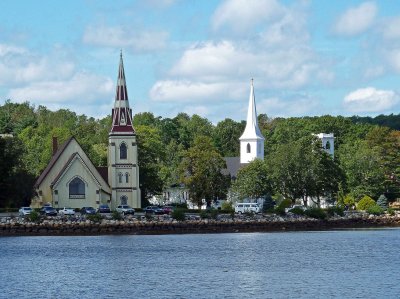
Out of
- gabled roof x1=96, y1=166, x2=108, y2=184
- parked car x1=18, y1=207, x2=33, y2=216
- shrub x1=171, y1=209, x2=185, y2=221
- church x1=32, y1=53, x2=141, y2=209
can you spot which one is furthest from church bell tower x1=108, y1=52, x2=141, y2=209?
shrub x1=171, y1=209, x2=185, y2=221

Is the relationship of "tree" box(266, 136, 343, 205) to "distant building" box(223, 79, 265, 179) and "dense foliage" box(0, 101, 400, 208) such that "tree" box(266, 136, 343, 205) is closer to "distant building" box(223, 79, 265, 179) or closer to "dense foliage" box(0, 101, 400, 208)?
"dense foliage" box(0, 101, 400, 208)

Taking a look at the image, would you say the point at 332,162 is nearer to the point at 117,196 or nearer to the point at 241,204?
the point at 241,204

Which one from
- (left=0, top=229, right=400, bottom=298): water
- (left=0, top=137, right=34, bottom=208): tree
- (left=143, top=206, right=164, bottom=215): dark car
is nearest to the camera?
(left=0, top=229, right=400, bottom=298): water

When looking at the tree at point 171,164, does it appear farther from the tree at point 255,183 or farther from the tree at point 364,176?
the tree at point 364,176

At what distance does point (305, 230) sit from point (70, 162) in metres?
23.7

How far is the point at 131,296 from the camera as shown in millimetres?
50625

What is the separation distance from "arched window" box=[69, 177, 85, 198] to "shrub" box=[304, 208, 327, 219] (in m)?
21.9

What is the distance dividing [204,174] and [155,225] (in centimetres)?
1680

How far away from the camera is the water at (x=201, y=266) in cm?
5238

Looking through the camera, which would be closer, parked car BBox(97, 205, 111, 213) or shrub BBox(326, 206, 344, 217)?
parked car BBox(97, 205, 111, 213)

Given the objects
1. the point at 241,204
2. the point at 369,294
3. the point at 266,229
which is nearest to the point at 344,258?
the point at 369,294

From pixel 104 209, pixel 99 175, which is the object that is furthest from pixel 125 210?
pixel 99 175

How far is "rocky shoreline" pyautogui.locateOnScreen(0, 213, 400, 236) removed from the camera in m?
92.8

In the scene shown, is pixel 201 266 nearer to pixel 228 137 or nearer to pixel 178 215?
pixel 178 215
